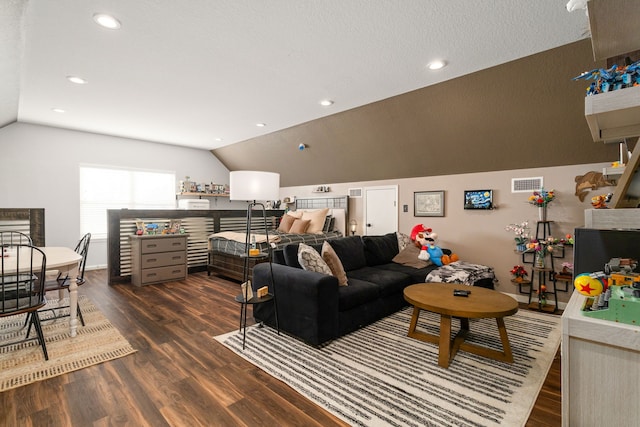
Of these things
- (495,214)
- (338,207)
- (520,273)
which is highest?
(338,207)

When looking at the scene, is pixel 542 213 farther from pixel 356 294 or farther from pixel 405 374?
pixel 405 374

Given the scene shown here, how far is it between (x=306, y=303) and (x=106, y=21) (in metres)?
2.74

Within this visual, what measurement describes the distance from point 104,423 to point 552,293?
184 inches

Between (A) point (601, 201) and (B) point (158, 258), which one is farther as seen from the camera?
(B) point (158, 258)

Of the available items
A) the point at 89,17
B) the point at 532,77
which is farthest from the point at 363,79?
the point at 89,17

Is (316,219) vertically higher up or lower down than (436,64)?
lower down

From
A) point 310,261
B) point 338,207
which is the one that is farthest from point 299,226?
point 310,261

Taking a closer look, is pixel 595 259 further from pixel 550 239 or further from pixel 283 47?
pixel 283 47

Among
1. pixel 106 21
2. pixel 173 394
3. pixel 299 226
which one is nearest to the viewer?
pixel 173 394

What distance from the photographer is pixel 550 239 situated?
3590 millimetres

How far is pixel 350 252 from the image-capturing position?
3.76 m

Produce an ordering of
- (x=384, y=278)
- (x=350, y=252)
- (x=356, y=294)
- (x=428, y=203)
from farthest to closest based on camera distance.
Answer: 1. (x=428, y=203)
2. (x=350, y=252)
3. (x=384, y=278)
4. (x=356, y=294)

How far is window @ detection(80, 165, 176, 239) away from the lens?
579 cm

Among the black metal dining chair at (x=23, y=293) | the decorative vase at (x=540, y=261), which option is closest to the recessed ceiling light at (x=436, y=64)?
the decorative vase at (x=540, y=261)
